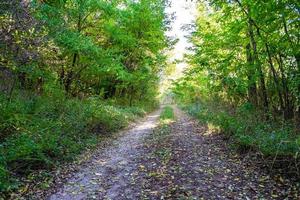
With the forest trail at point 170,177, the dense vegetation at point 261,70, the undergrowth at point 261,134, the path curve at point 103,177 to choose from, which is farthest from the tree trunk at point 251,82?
the path curve at point 103,177

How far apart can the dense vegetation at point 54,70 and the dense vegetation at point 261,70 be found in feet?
16.8

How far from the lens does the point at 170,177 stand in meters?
7.16

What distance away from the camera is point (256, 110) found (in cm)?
1183

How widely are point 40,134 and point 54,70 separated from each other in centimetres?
598

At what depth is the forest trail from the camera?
20.3ft

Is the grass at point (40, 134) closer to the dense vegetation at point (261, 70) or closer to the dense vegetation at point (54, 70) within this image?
the dense vegetation at point (54, 70)

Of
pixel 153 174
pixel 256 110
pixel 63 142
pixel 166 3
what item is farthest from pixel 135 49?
pixel 153 174

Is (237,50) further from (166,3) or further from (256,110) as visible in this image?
(166,3)

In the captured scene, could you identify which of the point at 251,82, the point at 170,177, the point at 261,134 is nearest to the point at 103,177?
the point at 170,177

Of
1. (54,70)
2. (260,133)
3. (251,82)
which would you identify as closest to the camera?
(260,133)

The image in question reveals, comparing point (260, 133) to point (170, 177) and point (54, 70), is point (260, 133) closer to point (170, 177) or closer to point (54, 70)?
point (170, 177)

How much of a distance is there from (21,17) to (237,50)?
8938 mm

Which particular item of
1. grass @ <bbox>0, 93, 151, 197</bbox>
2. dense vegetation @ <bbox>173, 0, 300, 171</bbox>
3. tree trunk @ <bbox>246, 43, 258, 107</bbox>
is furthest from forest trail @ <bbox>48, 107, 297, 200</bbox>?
tree trunk @ <bbox>246, 43, 258, 107</bbox>

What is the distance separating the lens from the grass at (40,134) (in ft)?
22.7
